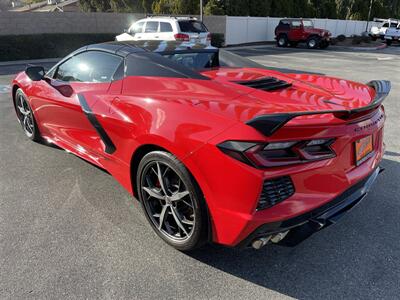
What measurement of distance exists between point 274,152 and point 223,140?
0.31m

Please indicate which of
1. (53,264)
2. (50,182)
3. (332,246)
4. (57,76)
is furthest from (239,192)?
(57,76)

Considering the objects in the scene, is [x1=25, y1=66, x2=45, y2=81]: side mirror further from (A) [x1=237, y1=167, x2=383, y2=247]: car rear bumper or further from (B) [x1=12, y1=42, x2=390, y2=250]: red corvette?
(A) [x1=237, y1=167, x2=383, y2=247]: car rear bumper

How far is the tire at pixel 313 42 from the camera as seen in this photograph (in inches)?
929

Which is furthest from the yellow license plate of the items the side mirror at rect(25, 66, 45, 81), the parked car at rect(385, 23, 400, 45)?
the parked car at rect(385, 23, 400, 45)

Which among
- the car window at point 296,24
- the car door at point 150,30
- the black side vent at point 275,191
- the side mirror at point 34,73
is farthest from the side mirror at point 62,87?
the car window at point 296,24

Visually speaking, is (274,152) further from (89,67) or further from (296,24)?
(296,24)

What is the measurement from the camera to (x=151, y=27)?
14812 millimetres

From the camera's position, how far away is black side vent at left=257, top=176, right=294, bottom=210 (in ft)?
6.82

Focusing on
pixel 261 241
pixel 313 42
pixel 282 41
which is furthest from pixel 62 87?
pixel 282 41

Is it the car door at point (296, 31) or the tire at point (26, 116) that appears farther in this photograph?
the car door at point (296, 31)

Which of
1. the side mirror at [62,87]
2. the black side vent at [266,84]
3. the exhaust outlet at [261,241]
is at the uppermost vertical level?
the black side vent at [266,84]

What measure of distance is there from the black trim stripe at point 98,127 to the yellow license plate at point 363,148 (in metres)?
1.90

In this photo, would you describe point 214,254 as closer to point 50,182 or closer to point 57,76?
point 50,182

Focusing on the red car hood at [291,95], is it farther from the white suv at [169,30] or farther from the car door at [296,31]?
the car door at [296,31]
